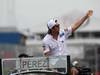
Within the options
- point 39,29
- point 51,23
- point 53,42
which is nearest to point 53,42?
point 53,42

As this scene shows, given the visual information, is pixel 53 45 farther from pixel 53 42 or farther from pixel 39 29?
pixel 39 29

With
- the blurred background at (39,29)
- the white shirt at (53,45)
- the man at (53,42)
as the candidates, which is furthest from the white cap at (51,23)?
the blurred background at (39,29)

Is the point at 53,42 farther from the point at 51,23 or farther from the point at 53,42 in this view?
the point at 51,23

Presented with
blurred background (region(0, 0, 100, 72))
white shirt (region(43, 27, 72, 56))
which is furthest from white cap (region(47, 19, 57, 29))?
blurred background (region(0, 0, 100, 72))

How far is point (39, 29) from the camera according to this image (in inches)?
1232

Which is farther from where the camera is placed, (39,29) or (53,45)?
(39,29)

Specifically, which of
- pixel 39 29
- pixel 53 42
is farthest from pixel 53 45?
pixel 39 29

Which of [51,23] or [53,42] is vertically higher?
[51,23]

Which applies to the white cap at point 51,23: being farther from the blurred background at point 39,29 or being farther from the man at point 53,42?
the blurred background at point 39,29

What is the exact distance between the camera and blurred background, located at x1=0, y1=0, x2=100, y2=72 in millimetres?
26256

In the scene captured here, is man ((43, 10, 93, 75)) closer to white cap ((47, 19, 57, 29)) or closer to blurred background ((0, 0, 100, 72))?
white cap ((47, 19, 57, 29))

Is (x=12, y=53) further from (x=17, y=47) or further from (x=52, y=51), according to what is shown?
(x=52, y=51)

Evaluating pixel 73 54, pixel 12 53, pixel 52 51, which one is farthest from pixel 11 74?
pixel 73 54

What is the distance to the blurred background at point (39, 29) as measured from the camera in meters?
A: 26.3
